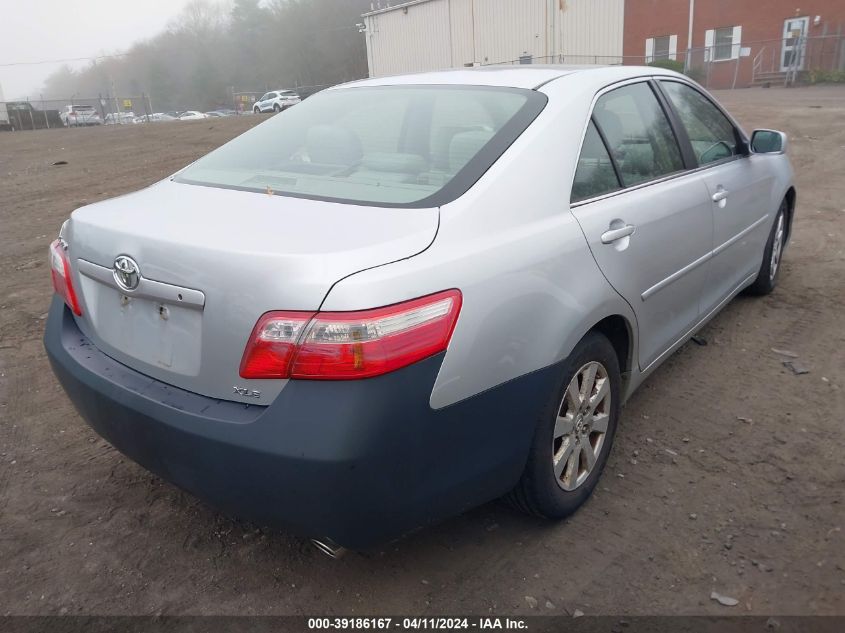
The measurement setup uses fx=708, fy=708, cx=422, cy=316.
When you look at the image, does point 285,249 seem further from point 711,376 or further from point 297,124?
point 711,376

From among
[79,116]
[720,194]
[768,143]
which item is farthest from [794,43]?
[79,116]

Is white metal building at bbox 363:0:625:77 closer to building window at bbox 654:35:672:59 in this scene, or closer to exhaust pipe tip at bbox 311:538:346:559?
building window at bbox 654:35:672:59

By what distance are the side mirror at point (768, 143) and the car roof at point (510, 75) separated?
1295 millimetres

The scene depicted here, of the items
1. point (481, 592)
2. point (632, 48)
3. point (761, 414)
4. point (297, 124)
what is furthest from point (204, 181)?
point (632, 48)

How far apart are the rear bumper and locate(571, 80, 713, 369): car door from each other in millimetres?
695

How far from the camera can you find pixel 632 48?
36.6 m

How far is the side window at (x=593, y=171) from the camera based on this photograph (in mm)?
2650

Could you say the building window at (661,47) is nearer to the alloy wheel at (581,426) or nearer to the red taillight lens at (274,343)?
the alloy wheel at (581,426)

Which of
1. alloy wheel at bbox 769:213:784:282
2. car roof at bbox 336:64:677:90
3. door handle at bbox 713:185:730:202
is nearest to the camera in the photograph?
car roof at bbox 336:64:677:90

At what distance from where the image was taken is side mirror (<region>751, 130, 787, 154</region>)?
4266 millimetres

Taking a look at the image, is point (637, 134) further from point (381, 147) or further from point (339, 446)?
point (339, 446)

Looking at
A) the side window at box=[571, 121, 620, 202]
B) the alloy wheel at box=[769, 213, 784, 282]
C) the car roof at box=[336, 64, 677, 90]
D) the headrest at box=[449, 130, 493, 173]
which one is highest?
the car roof at box=[336, 64, 677, 90]

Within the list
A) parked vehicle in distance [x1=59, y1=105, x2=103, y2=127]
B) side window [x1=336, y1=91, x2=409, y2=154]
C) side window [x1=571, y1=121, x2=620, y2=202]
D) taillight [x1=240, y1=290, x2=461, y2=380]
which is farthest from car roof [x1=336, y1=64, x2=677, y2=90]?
parked vehicle in distance [x1=59, y1=105, x2=103, y2=127]

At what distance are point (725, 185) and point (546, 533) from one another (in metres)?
2.21
